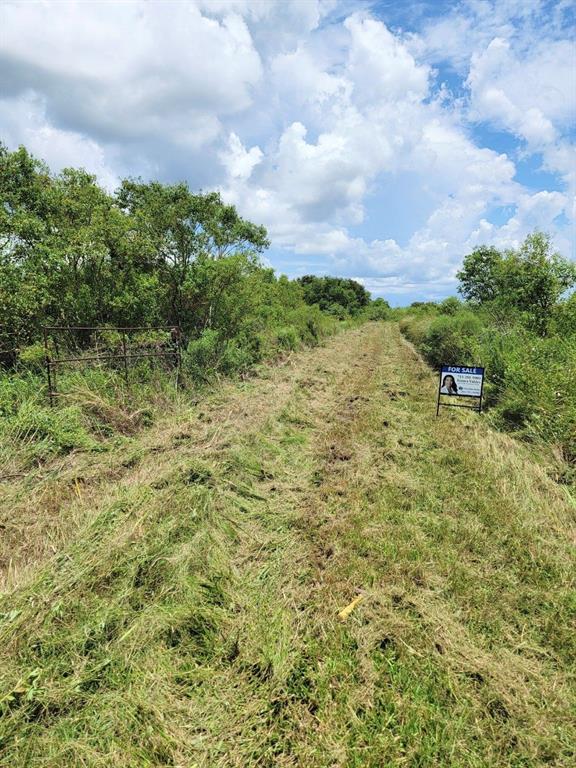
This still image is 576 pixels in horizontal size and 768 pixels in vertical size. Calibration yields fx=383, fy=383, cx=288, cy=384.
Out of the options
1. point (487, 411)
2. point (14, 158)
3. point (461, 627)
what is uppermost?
point (14, 158)

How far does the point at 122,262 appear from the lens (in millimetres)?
9109

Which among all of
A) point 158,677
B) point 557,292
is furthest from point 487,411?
point 158,677

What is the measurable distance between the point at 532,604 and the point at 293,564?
1.84 m

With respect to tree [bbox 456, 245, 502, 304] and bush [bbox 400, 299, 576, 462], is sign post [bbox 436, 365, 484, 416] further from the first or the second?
tree [bbox 456, 245, 502, 304]

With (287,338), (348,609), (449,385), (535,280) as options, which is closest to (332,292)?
(287,338)

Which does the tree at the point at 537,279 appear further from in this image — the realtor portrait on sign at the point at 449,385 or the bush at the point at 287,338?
the bush at the point at 287,338

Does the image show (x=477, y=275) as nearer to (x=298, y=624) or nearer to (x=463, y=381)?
(x=463, y=381)

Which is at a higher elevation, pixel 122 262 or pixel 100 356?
pixel 122 262

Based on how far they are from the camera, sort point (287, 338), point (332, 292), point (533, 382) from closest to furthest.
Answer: point (533, 382) → point (287, 338) → point (332, 292)

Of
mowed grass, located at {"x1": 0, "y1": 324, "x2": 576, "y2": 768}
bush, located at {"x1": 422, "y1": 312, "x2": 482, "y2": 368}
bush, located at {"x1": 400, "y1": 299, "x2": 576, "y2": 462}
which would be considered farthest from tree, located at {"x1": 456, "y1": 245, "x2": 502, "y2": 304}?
mowed grass, located at {"x1": 0, "y1": 324, "x2": 576, "y2": 768}

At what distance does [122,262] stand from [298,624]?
884cm

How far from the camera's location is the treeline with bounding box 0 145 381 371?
7.88 m

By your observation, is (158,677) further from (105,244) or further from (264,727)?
(105,244)

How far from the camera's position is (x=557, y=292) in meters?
9.77
